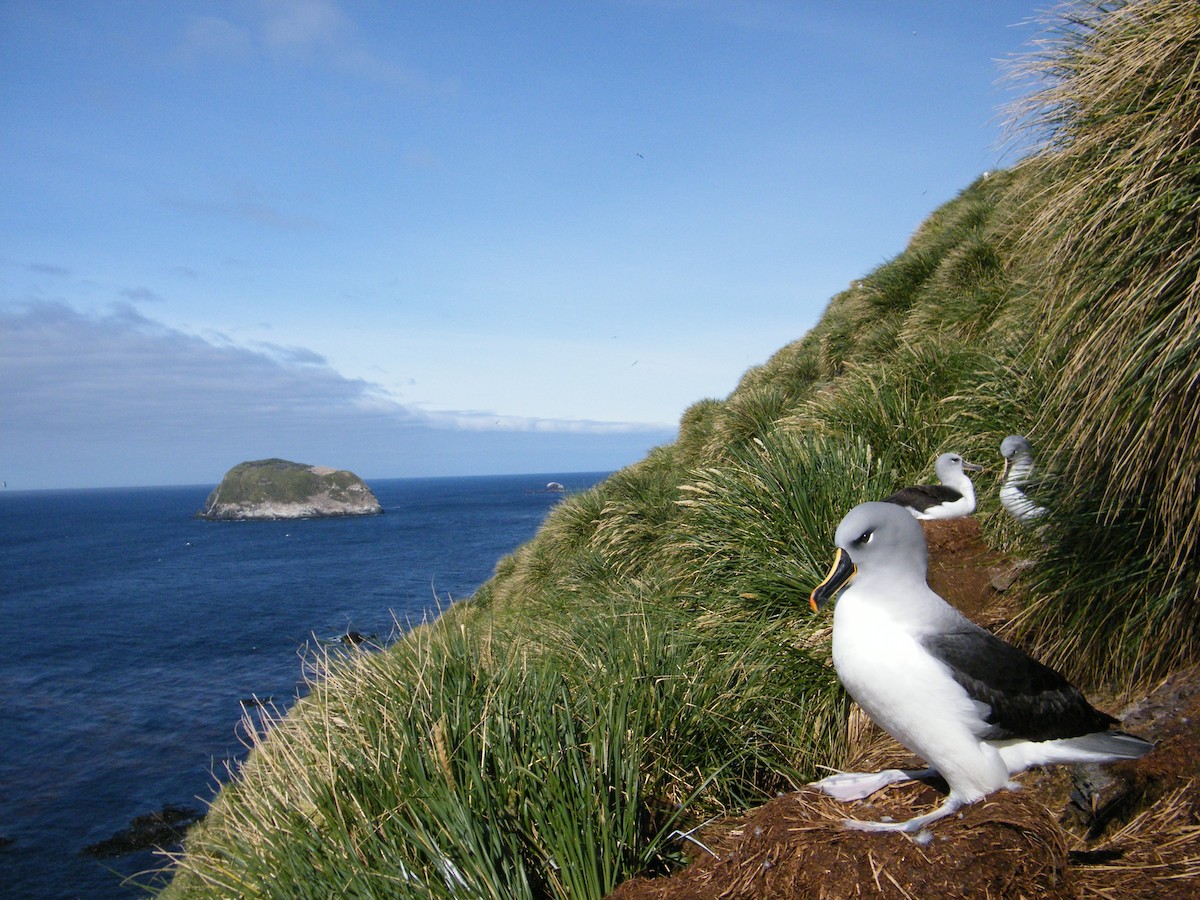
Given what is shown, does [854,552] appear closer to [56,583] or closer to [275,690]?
[275,690]

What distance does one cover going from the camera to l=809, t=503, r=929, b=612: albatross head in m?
3.13

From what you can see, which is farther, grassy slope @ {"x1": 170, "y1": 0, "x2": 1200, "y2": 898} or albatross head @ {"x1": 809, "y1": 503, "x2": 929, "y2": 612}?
grassy slope @ {"x1": 170, "y1": 0, "x2": 1200, "y2": 898}

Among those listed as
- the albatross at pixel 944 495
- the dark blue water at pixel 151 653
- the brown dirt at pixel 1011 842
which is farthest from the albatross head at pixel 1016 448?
the dark blue water at pixel 151 653

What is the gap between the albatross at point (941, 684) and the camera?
300 centimetres

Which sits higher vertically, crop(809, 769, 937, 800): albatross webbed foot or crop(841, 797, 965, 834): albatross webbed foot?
crop(841, 797, 965, 834): albatross webbed foot

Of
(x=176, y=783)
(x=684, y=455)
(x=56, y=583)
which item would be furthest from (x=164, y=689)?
(x=56, y=583)

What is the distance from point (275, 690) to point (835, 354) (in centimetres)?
2718

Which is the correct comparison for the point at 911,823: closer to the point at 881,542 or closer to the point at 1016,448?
the point at 881,542

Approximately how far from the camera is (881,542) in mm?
3129

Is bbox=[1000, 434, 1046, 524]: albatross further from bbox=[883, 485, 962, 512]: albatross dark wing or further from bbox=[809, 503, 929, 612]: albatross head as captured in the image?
bbox=[809, 503, 929, 612]: albatross head

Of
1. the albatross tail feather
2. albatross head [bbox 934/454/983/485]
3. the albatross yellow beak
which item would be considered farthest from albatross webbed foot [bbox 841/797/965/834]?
albatross head [bbox 934/454/983/485]

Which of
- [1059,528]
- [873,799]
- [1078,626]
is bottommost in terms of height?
[873,799]

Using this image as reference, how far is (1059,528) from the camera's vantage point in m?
4.58

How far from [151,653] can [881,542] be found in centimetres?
4800
